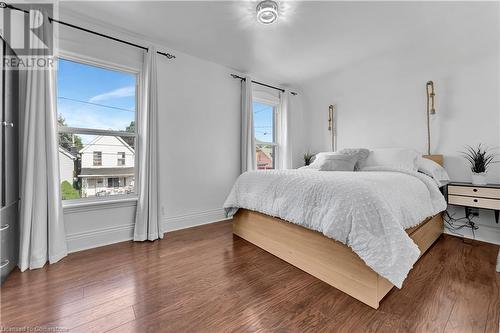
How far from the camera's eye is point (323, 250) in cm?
168

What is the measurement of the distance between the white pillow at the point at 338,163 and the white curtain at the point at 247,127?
1249mm

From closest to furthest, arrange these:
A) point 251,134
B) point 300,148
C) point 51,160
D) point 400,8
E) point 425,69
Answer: point 51,160
point 400,8
point 425,69
point 251,134
point 300,148

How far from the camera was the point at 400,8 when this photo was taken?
84.6 inches

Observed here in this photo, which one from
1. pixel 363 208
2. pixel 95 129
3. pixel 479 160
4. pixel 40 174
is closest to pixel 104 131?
pixel 95 129

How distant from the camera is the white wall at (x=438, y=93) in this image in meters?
2.43

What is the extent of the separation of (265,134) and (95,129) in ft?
8.53

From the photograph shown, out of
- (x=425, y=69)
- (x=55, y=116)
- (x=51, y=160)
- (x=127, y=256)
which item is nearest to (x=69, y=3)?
(x=55, y=116)

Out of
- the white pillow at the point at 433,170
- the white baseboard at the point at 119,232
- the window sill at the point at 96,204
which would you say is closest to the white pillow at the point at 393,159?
the white pillow at the point at 433,170

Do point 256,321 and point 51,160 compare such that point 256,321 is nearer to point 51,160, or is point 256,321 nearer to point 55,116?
point 51,160

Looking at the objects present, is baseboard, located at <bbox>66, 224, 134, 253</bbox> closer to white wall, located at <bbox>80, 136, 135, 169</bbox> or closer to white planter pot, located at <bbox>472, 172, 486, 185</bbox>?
white wall, located at <bbox>80, 136, 135, 169</bbox>

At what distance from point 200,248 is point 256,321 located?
121cm

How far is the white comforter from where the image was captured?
50.9 inches

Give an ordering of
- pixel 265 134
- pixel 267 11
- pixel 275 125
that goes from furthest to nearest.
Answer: pixel 275 125
pixel 265 134
pixel 267 11

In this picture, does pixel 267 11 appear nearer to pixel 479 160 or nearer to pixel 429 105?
pixel 429 105
